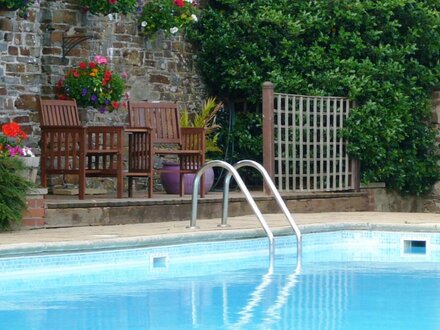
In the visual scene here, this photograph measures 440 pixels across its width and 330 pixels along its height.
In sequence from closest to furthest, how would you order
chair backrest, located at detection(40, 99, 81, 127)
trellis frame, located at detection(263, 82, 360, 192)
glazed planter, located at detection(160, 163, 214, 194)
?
chair backrest, located at detection(40, 99, 81, 127) → glazed planter, located at detection(160, 163, 214, 194) → trellis frame, located at detection(263, 82, 360, 192)

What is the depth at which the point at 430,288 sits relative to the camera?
8.42 metres

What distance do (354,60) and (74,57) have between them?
3.29m

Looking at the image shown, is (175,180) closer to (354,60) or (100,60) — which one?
(100,60)

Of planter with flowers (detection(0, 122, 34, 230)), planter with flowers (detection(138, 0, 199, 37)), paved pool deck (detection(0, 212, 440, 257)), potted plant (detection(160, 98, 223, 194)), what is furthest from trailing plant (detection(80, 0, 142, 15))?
planter with flowers (detection(0, 122, 34, 230))

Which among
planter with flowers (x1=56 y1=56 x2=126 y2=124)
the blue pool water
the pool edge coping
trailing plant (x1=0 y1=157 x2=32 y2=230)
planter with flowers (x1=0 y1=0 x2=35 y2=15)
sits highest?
planter with flowers (x1=0 y1=0 x2=35 y2=15)

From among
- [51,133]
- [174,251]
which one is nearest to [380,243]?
[174,251]

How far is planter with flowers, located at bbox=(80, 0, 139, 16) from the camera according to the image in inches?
479

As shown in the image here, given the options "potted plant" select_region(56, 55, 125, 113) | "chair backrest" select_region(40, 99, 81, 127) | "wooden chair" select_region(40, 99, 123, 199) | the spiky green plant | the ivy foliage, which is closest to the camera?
"wooden chair" select_region(40, 99, 123, 199)

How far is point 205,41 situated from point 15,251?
6142 millimetres

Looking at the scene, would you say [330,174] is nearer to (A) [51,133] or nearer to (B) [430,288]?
(A) [51,133]

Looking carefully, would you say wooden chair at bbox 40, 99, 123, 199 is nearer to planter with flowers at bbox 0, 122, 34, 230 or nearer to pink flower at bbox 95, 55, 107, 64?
pink flower at bbox 95, 55, 107, 64

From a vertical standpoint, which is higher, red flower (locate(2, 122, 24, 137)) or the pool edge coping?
red flower (locate(2, 122, 24, 137))

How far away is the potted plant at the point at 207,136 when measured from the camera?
1277 cm

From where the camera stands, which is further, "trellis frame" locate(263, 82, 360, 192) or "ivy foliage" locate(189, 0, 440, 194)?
"ivy foliage" locate(189, 0, 440, 194)
